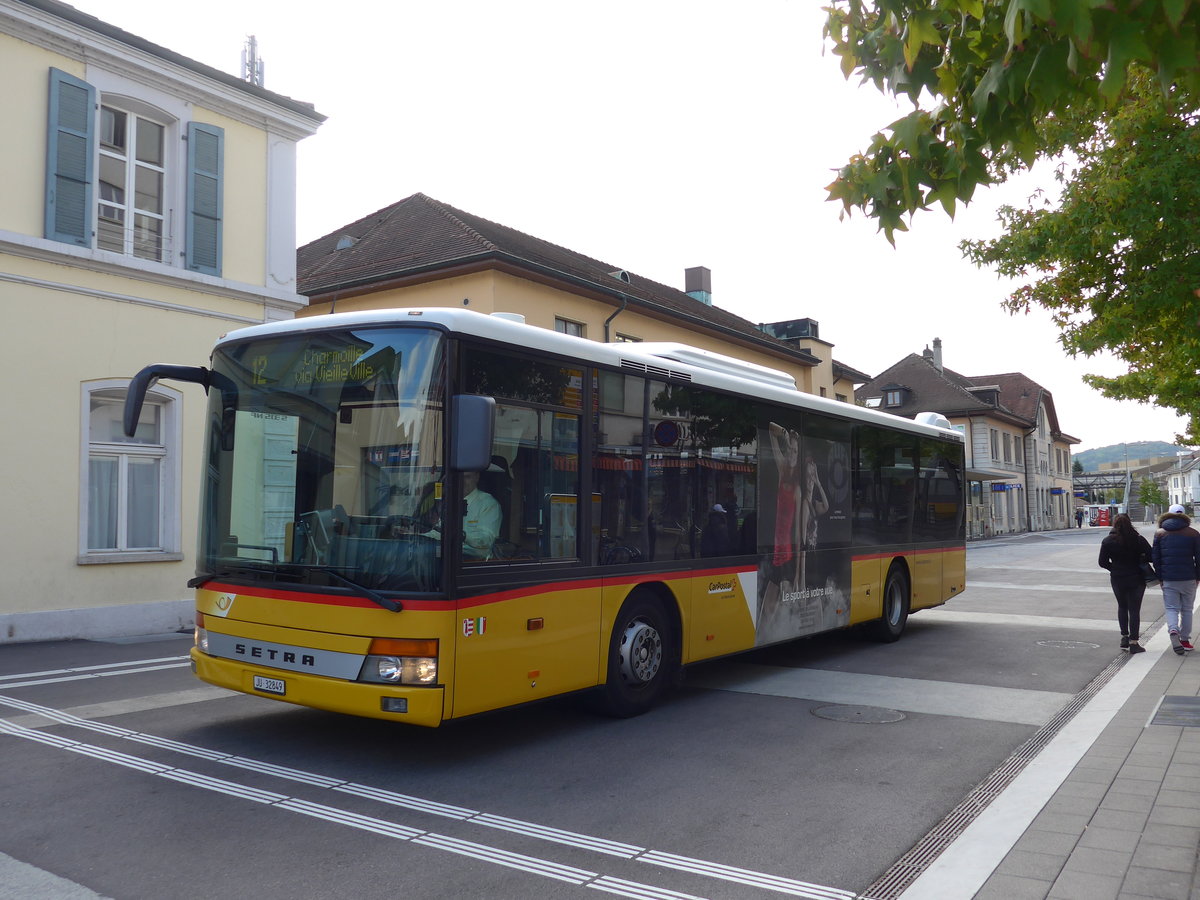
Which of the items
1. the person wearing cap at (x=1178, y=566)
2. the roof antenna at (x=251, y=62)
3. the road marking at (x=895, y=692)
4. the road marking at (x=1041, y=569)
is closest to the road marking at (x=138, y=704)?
the road marking at (x=895, y=692)

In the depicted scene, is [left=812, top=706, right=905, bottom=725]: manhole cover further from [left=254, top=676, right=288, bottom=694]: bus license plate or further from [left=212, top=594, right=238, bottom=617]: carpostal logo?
[left=212, top=594, right=238, bottom=617]: carpostal logo

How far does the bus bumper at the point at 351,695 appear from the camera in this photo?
587 cm

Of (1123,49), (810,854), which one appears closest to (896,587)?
(810,854)

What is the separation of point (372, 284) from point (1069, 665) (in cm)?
1800

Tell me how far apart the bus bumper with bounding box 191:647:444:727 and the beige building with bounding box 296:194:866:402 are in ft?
52.8

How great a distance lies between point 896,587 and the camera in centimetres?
1286

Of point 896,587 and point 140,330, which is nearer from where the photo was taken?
point 896,587

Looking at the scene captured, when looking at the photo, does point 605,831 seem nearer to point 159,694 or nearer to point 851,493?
point 159,694

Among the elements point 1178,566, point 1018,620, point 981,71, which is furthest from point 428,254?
point 981,71

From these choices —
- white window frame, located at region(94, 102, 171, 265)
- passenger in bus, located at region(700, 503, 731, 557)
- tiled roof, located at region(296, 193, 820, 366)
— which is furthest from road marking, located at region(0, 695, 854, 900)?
tiled roof, located at region(296, 193, 820, 366)

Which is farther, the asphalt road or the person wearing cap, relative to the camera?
the person wearing cap

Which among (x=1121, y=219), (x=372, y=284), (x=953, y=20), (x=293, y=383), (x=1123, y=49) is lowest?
(x=293, y=383)

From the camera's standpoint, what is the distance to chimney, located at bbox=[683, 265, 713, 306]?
40500 mm

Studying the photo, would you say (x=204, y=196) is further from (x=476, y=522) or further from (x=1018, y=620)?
(x=1018, y=620)
